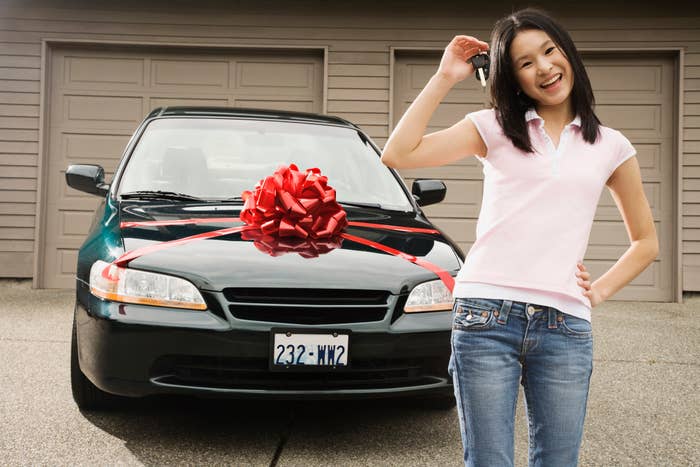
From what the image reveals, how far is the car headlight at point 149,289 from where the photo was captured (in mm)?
2727

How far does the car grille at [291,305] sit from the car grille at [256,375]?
17 centimetres

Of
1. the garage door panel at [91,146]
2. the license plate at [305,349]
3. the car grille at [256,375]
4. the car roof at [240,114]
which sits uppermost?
the garage door panel at [91,146]

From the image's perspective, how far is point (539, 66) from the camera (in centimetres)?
165

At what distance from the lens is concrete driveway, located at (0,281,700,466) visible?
9.43 feet

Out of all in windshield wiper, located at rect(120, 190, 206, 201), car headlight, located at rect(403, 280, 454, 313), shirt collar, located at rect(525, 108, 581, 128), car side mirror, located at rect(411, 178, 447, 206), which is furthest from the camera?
car side mirror, located at rect(411, 178, 447, 206)

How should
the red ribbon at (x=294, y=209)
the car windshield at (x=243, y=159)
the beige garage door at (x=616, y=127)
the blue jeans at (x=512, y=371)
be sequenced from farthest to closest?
1. the beige garage door at (x=616, y=127)
2. the car windshield at (x=243, y=159)
3. the red ribbon at (x=294, y=209)
4. the blue jeans at (x=512, y=371)

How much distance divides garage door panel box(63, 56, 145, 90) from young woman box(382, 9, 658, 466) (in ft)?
22.7

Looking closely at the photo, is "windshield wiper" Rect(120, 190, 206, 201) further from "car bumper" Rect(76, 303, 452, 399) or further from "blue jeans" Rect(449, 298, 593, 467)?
"blue jeans" Rect(449, 298, 593, 467)

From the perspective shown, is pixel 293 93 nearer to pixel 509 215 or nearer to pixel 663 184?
pixel 663 184

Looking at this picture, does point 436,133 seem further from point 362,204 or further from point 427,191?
point 427,191

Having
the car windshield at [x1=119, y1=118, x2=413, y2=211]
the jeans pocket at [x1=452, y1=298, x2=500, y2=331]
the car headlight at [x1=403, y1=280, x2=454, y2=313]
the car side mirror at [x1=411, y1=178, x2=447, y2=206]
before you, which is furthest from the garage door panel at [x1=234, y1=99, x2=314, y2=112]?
the jeans pocket at [x1=452, y1=298, x2=500, y2=331]

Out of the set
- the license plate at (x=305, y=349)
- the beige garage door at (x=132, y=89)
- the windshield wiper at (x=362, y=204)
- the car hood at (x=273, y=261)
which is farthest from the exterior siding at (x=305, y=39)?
the license plate at (x=305, y=349)

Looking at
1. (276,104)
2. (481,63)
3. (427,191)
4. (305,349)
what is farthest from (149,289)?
(276,104)

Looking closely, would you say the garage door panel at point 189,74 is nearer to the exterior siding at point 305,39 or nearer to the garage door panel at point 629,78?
the exterior siding at point 305,39
